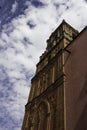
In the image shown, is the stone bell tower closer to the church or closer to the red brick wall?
the church

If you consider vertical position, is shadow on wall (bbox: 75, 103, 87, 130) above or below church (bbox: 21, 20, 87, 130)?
below

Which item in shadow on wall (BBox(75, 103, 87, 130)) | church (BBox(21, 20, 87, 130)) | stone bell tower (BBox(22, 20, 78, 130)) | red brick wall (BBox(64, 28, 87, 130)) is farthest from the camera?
stone bell tower (BBox(22, 20, 78, 130))

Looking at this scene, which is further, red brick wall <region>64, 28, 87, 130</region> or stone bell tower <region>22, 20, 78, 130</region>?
stone bell tower <region>22, 20, 78, 130</region>

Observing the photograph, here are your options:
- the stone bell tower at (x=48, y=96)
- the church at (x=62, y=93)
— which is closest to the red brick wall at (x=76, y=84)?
the church at (x=62, y=93)

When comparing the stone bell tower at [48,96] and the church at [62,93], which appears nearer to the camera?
the church at [62,93]

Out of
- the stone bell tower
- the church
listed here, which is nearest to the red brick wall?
the church

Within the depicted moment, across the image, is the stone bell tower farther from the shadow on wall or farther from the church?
the shadow on wall

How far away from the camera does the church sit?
13148 mm

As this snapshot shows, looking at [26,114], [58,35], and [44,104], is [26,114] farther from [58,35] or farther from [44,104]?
[58,35]

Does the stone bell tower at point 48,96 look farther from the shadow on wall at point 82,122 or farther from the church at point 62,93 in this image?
the shadow on wall at point 82,122

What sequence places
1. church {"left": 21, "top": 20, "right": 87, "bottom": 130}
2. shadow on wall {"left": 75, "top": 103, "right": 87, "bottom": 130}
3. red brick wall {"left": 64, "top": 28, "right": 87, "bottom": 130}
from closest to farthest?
shadow on wall {"left": 75, "top": 103, "right": 87, "bottom": 130}, red brick wall {"left": 64, "top": 28, "right": 87, "bottom": 130}, church {"left": 21, "top": 20, "right": 87, "bottom": 130}

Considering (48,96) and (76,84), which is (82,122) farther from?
(48,96)

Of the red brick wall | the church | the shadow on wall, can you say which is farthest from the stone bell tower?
the shadow on wall

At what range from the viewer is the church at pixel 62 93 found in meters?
13.1
